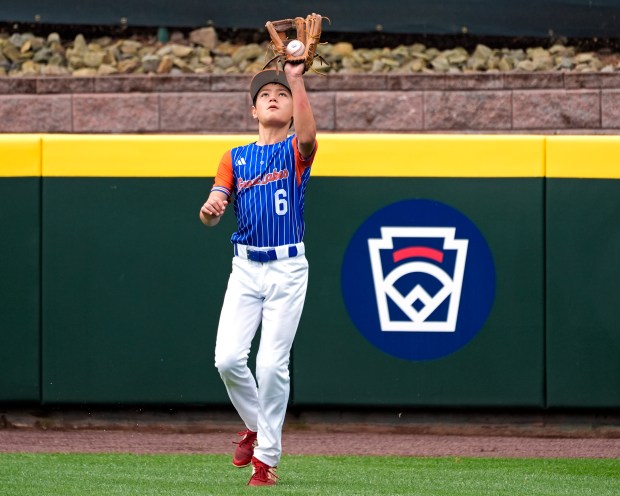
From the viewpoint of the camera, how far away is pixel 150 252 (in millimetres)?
7492

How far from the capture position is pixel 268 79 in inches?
211

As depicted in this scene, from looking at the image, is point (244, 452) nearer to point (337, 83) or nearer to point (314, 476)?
point (314, 476)

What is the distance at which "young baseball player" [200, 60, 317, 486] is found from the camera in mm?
5227

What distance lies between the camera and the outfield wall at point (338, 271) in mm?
7359

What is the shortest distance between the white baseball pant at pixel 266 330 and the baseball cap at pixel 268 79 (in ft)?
2.40

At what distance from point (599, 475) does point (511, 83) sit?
12.3 ft

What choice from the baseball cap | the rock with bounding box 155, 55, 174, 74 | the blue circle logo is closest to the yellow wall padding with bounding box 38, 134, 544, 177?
the blue circle logo

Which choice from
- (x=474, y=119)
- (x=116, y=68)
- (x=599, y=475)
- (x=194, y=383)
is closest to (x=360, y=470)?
(x=599, y=475)

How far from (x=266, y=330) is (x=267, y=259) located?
298 mm

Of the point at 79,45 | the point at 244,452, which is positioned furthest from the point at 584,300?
the point at 79,45

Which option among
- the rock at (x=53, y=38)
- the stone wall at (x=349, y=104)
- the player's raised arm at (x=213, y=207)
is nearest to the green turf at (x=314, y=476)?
the player's raised arm at (x=213, y=207)

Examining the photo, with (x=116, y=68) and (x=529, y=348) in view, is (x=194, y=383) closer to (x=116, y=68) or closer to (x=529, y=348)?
(x=529, y=348)

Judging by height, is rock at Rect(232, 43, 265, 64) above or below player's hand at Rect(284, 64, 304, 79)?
Result: above

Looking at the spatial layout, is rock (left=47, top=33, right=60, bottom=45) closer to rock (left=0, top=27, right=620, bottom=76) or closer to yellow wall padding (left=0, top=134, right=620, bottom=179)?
rock (left=0, top=27, right=620, bottom=76)
